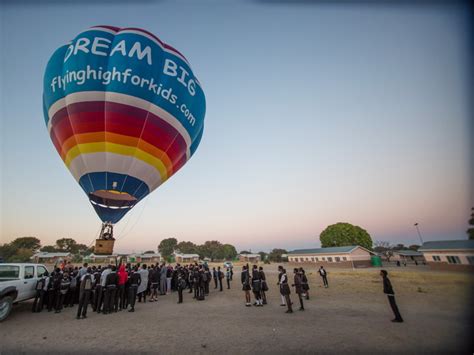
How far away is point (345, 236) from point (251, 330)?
57.1 m

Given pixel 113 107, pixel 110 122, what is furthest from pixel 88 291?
pixel 113 107

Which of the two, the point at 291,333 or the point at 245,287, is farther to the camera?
the point at 245,287

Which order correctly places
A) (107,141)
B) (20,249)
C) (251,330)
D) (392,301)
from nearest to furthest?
1. (251,330)
2. (392,301)
3. (107,141)
4. (20,249)

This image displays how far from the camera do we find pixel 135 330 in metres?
6.89

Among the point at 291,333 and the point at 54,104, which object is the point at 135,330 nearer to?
the point at 291,333

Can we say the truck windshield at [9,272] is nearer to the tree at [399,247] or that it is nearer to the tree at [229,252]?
the tree at [229,252]

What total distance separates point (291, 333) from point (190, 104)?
11432 millimetres

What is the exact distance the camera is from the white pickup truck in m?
7.83

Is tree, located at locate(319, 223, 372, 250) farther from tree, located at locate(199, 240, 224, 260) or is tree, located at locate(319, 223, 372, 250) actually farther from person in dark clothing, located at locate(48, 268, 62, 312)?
person in dark clothing, located at locate(48, 268, 62, 312)

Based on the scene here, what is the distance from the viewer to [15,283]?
8422 mm

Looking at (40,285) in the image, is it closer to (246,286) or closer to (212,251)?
(246,286)

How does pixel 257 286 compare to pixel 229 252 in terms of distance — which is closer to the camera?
pixel 257 286

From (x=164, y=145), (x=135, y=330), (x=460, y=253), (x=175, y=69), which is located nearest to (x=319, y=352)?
(x=135, y=330)

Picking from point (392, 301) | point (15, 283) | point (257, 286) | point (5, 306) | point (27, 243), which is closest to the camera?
point (392, 301)
